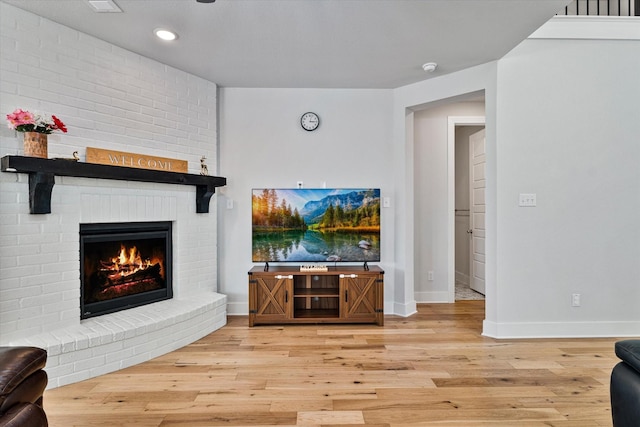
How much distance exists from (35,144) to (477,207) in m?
4.84

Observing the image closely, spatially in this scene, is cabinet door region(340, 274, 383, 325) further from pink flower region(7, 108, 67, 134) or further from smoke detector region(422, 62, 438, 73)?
pink flower region(7, 108, 67, 134)

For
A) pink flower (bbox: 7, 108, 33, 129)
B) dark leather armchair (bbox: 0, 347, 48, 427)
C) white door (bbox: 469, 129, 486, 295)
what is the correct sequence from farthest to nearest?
1. white door (bbox: 469, 129, 486, 295)
2. pink flower (bbox: 7, 108, 33, 129)
3. dark leather armchair (bbox: 0, 347, 48, 427)

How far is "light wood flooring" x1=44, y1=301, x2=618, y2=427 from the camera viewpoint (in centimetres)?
189

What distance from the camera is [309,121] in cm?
379

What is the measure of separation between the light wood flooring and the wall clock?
87.3 inches

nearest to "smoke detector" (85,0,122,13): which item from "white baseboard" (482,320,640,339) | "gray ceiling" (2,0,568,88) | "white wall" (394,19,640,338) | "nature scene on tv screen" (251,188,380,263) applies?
"gray ceiling" (2,0,568,88)

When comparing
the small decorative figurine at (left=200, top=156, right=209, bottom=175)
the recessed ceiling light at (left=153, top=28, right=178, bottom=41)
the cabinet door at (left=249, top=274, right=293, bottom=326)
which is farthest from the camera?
the small decorative figurine at (left=200, top=156, right=209, bottom=175)

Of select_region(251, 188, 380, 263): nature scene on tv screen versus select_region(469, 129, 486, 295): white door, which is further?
select_region(469, 129, 486, 295): white door

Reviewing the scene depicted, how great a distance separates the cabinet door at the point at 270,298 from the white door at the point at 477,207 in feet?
9.10

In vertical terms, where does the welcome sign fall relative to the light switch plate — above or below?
above

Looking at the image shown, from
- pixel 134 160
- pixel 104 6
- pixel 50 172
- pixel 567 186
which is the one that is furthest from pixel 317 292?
pixel 104 6

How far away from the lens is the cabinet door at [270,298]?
11.1 ft

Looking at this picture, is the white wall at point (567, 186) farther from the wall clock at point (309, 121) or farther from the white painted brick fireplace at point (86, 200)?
the white painted brick fireplace at point (86, 200)


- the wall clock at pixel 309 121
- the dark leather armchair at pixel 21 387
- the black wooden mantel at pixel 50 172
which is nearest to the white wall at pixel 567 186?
the wall clock at pixel 309 121
